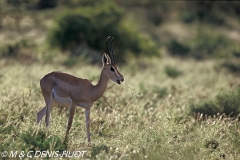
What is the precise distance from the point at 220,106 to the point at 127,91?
9.24 feet

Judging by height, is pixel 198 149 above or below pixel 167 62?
below

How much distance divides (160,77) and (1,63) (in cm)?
538

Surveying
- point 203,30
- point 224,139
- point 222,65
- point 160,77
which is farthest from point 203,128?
point 203,30

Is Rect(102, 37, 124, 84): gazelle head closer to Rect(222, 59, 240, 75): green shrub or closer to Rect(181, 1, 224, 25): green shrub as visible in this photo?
Rect(222, 59, 240, 75): green shrub

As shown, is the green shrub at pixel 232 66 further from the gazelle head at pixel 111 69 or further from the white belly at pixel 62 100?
the white belly at pixel 62 100

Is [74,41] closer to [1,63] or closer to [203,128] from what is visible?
[1,63]

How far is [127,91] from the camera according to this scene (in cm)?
952

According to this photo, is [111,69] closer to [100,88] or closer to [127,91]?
[100,88]

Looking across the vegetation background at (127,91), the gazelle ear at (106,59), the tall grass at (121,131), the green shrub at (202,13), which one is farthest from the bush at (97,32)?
the gazelle ear at (106,59)

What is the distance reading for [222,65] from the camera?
875 inches

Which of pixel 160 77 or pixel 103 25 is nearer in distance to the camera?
pixel 160 77

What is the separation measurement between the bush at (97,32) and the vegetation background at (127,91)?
0.04m

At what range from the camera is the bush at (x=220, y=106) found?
11320 millimetres

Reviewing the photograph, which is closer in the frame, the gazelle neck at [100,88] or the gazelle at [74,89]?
the gazelle at [74,89]
